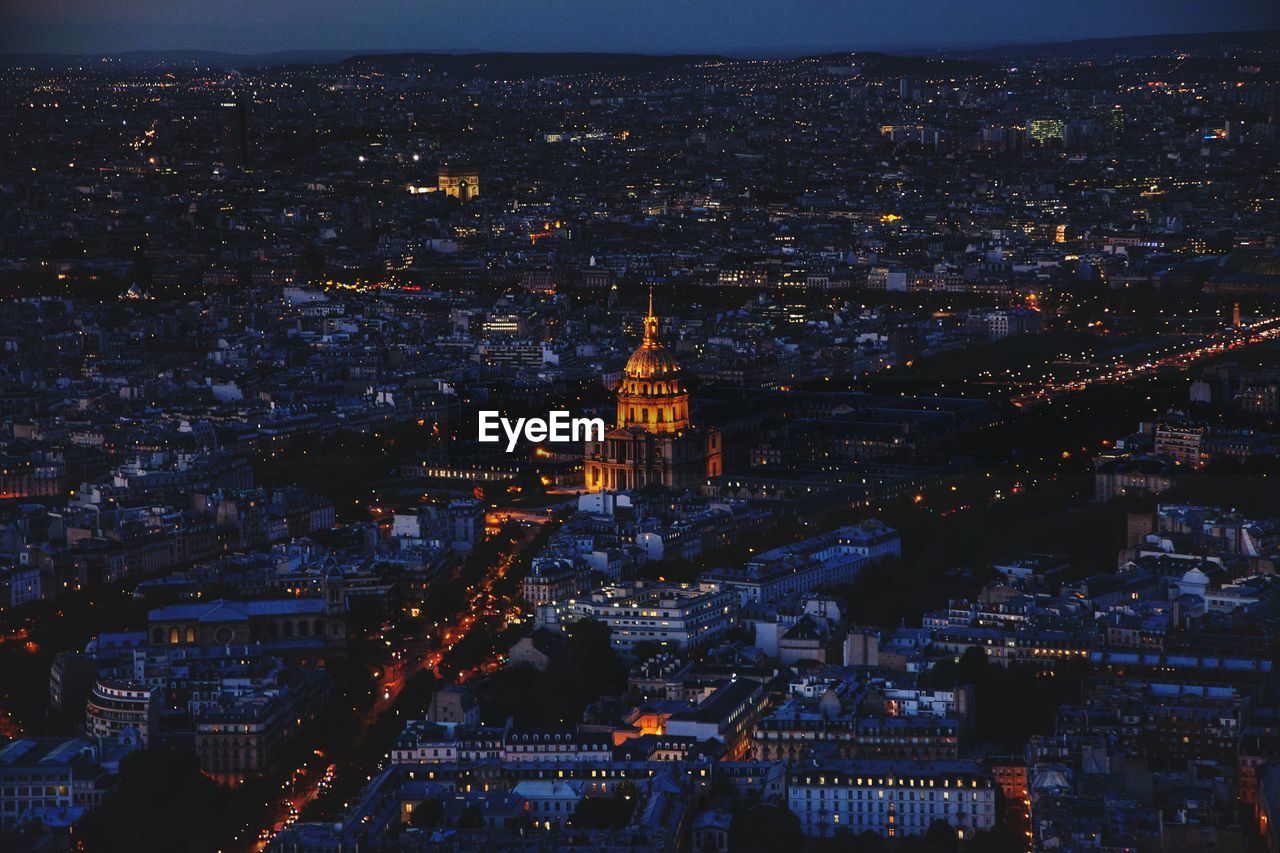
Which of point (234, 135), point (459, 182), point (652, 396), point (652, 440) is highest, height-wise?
point (652, 396)

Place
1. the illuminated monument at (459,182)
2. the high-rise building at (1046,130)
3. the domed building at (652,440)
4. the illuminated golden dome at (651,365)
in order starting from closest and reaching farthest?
1. the domed building at (652,440)
2. the illuminated golden dome at (651,365)
3. the illuminated monument at (459,182)
4. the high-rise building at (1046,130)

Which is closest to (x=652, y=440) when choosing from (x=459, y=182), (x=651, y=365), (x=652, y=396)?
(x=652, y=396)

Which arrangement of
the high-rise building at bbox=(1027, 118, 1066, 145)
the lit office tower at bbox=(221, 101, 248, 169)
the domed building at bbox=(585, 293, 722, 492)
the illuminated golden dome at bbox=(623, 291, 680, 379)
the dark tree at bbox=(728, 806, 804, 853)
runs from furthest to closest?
the high-rise building at bbox=(1027, 118, 1066, 145) < the lit office tower at bbox=(221, 101, 248, 169) < the illuminated golden dome at bbox=(623, 291, 680, 379) < the domed building at bbox=(585, 293, 722, 492) < the dark tree at bbox=(728, 806, 804, 853)

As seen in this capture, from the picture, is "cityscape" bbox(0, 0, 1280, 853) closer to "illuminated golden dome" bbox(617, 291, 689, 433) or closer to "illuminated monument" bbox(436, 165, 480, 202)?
"illuminated golden dome" bbox(617, 291, 689, 433)

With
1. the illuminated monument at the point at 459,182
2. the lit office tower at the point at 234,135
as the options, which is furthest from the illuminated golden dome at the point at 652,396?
the lit office tower at the point at 234,135

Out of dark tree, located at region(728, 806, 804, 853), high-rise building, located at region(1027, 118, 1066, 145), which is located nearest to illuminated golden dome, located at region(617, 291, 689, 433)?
dark tree, located at region(728, 806, 804, 853)

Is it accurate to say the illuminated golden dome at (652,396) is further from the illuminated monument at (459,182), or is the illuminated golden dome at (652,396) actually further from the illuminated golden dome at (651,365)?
the illuminated monument at (459,182)

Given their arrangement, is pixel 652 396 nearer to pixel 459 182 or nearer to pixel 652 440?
pixel 652 440
